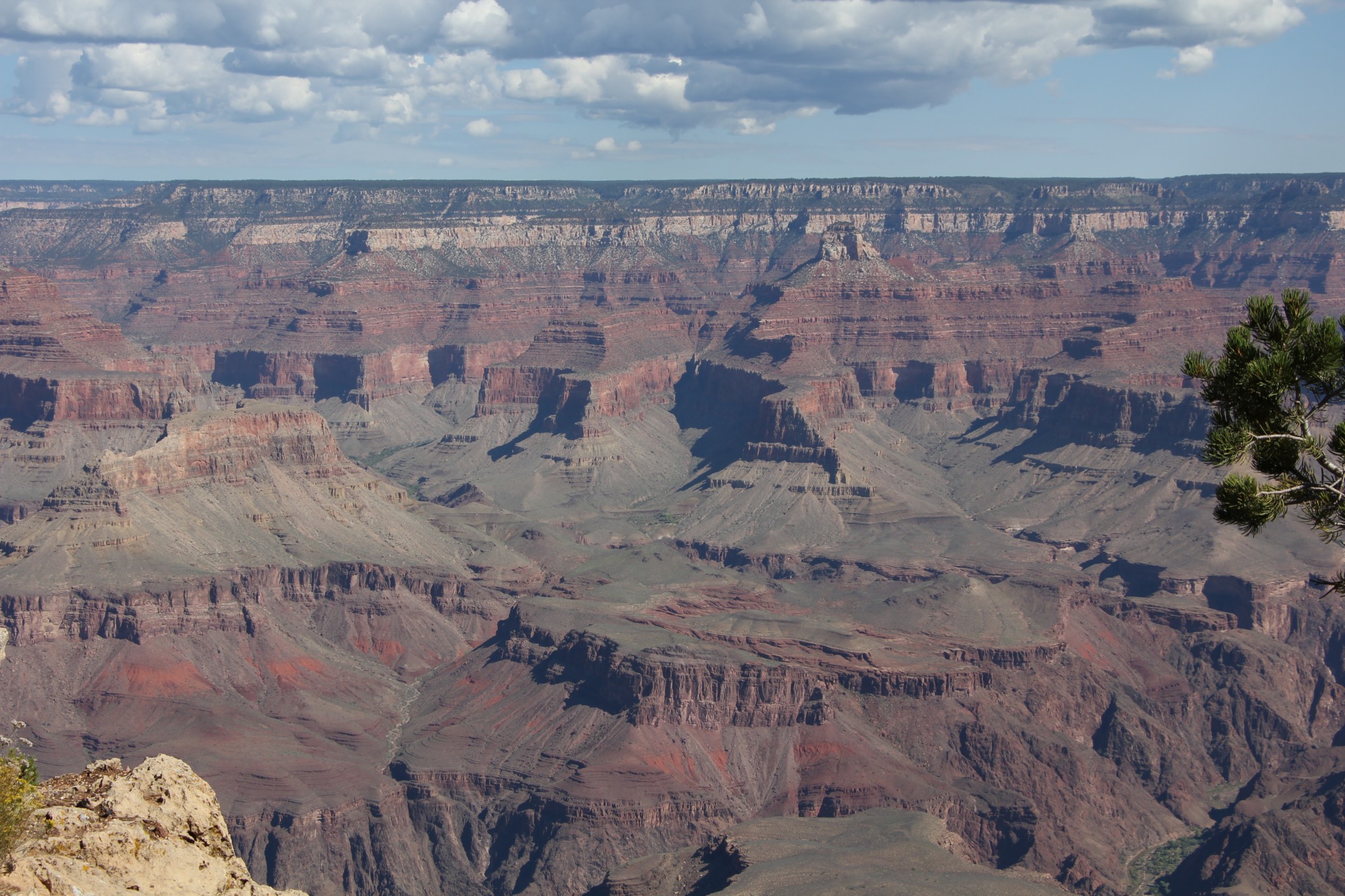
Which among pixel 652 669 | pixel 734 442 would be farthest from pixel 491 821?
pixel 734 442

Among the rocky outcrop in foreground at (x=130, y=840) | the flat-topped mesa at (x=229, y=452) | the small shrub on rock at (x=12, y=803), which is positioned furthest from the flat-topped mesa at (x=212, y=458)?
the small shrub on rock at (x=12, y=803)

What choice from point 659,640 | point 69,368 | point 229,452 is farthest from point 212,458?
point 69,368

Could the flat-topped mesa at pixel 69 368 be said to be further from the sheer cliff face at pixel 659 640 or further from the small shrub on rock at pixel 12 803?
the small shrub on rock at pixel 12 803

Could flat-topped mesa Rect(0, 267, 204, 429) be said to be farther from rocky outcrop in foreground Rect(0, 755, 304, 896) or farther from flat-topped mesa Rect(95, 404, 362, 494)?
rocky outcrop in foreground Rect(0, 755, 304, 896)

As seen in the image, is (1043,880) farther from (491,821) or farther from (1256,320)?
(1256,320)

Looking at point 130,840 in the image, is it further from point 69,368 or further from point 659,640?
point 69,368
